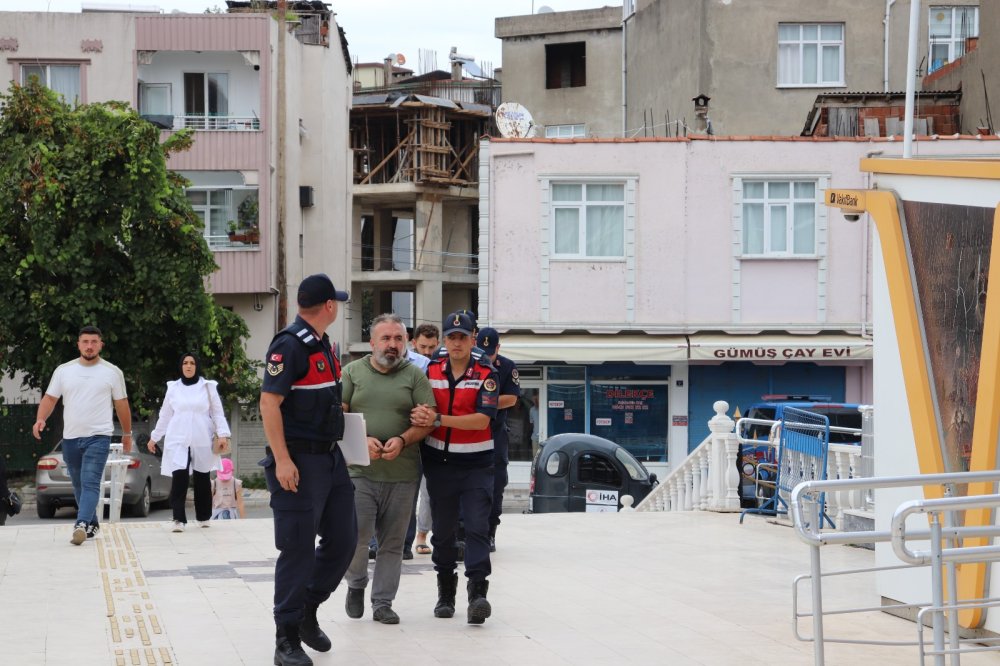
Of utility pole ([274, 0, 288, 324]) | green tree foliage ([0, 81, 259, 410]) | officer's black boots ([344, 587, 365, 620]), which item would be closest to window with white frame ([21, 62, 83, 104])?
utility pole ([274, 0, 288, 324])

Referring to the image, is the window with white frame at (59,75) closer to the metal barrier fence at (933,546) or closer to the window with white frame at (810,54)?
the window with white frame at (810,54)

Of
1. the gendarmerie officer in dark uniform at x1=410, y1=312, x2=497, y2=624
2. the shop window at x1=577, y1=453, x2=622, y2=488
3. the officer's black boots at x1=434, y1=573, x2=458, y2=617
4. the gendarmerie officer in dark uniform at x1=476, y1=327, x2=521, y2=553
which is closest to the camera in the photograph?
the gendarmerie officer in dark uniform at x1=410, y1=312, x2=497, y2=624

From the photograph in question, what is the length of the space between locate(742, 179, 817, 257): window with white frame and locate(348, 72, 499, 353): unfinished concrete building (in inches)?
844

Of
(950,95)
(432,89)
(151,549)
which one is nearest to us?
(151,549)

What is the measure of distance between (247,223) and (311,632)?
1192 inches

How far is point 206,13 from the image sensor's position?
124ft

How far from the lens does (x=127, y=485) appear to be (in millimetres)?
24281

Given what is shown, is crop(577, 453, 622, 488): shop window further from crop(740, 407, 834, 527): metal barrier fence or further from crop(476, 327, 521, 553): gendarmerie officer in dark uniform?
crop(476, 327, 521, 553): gendarmerie officer in dark uniform

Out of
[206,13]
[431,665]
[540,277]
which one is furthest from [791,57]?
[431,665]

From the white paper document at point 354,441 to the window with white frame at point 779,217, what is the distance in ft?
73.5

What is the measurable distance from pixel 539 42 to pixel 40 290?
23556 mm

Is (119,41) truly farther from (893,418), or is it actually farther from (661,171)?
(893,418)

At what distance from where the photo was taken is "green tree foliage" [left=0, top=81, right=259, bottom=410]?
29.2 metres

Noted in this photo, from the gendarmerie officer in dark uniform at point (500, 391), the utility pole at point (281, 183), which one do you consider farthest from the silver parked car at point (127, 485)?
the gendarmerie officer in dark uniform at point (500, 391)
